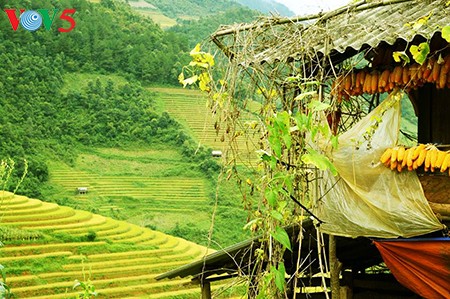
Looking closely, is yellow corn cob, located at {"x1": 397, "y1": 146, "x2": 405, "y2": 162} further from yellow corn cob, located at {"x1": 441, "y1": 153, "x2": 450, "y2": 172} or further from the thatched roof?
the thatched roof

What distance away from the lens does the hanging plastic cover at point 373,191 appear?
405 cm

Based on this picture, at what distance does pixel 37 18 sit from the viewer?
4619cm

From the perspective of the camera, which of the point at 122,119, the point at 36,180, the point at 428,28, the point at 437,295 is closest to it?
the point at 428,28

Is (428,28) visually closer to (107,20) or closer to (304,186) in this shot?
(304,186)

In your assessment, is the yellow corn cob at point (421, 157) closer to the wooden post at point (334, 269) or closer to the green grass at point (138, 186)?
the wooden post at point (334, 269)

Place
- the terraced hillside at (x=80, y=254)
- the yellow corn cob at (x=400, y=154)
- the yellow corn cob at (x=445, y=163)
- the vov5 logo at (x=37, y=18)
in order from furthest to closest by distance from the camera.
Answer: the vov5 logo at (x=37, y=18)
the terraced hillside at (x=80, y=254)
the yellow corn cob at (x=400, y=154)
the yellow corn cob at (x=445, y=163)

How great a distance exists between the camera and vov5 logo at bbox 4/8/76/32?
44.8m

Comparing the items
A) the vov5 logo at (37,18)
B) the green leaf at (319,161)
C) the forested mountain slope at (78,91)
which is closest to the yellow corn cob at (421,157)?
the green leaf at (319,161)

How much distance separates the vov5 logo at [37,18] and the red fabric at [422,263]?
42824 millimetres

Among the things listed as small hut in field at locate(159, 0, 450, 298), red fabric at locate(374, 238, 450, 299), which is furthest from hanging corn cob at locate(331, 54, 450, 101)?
red fabric at locate(374, 238, 450, 299)

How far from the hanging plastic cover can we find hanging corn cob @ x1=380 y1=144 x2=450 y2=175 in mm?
66

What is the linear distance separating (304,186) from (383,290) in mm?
2074

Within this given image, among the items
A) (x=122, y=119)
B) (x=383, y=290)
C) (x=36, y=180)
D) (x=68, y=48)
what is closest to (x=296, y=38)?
(x=383, y=290)

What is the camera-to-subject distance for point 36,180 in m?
32.4
